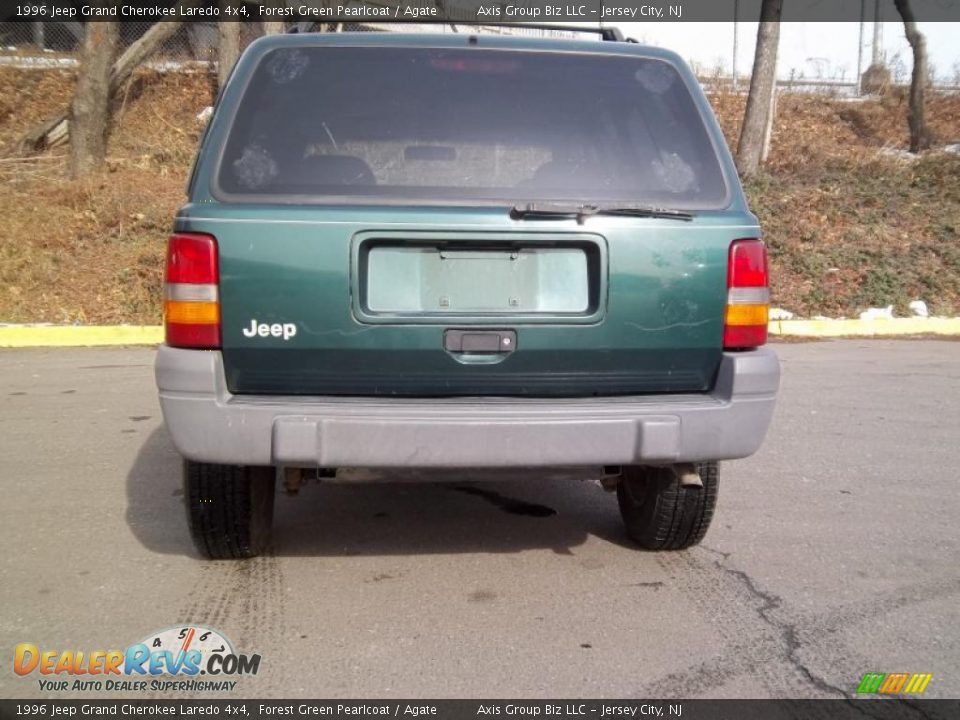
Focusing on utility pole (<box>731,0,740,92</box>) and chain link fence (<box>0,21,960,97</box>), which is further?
utility pole (<box>731,0,740,92</box>)

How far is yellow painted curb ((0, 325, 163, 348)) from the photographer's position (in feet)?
30.9

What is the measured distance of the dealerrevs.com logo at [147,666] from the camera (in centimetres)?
277

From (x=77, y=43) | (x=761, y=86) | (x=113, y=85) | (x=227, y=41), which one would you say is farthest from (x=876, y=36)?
(x=77, y=43)

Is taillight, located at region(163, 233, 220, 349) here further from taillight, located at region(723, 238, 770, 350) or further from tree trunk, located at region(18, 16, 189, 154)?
tree trunk, located at region(18, 16, 189, 154)

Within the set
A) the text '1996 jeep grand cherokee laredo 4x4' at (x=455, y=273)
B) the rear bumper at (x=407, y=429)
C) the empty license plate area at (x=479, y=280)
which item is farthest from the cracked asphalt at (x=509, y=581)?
the empty license plate area at (x=479, y=280)

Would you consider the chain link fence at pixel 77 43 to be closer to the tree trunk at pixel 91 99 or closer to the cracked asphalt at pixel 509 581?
the tree trunk at pixel 91 99

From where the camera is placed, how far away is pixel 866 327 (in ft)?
35.0

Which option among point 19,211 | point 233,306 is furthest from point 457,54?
point 19,211

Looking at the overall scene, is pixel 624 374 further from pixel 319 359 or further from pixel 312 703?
pixel 312 703

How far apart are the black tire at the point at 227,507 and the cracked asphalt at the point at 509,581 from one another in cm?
12

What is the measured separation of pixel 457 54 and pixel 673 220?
1.00 metres

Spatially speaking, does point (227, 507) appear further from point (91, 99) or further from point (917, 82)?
point (917, 82)

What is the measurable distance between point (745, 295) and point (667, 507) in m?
0.98

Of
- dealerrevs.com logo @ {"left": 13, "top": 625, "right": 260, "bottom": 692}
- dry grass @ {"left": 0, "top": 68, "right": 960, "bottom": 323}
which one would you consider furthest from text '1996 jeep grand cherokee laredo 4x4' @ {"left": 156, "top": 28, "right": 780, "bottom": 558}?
dry grass @ {"left": 0, "top": 68, "right": 960, "bottom": 323}
